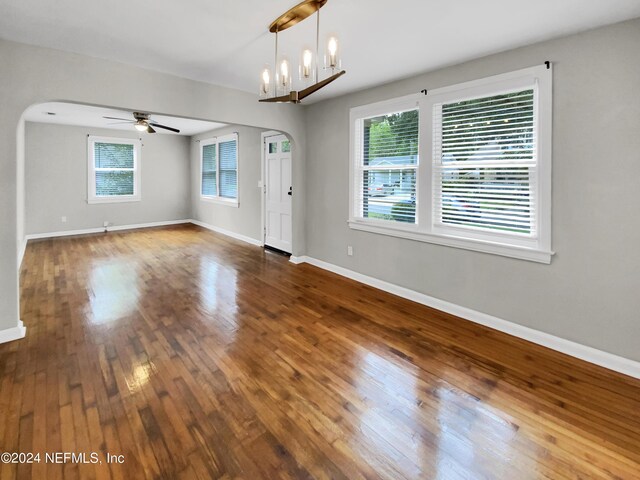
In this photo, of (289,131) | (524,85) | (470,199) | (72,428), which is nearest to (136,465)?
(72,428)

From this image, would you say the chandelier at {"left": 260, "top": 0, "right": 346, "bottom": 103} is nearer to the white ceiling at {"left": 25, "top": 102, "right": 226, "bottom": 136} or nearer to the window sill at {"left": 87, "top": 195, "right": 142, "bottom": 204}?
the white ceiling at {"left": 25, "top": 102, "right": 226, "bottom": 136}

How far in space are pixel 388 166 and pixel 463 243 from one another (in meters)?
1.34

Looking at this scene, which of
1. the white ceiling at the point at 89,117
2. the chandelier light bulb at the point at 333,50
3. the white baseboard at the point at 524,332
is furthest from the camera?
the white ceiling at the point at 89,117

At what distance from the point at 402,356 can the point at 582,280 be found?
1562 mm

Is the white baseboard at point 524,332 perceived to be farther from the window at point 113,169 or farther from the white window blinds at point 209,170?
the window at point 113,169

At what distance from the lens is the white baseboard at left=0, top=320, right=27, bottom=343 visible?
9.25ft

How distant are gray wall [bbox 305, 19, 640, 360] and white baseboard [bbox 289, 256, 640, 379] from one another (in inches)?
2.2

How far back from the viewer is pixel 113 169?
802cm

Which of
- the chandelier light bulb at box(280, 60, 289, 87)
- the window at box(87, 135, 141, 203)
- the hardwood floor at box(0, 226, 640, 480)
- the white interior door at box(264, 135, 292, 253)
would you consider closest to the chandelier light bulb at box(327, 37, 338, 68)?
the chandelier light bulb at box(280, 60, 289, 87)

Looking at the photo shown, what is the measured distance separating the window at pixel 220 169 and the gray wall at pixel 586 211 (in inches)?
204

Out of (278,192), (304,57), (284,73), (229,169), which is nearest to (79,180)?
(229,169)

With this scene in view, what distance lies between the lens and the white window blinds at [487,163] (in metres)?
2.90

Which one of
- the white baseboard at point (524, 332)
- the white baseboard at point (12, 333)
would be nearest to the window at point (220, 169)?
the white baseboard at point (524, 332)

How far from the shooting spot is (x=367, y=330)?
3117 millimetres
